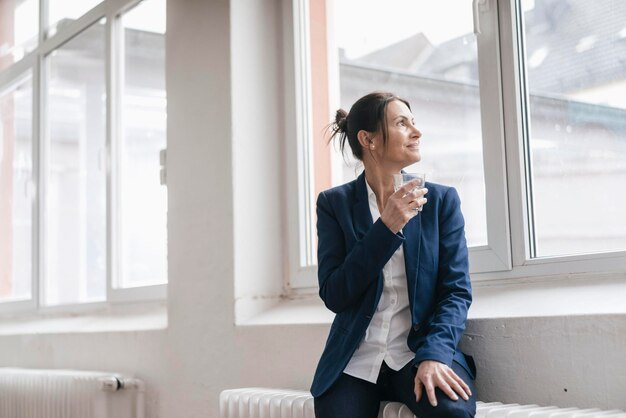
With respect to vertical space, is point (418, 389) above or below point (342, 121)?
below

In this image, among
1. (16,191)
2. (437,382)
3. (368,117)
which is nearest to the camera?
(437,382)

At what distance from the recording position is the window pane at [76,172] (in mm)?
4336

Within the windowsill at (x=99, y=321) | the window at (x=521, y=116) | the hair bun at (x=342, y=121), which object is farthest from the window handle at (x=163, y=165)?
the hair bun at (x=342, y=121)

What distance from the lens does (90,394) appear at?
3400 millimetres

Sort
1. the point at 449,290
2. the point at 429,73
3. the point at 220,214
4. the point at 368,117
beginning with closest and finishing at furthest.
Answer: the point at 449,290 → the point at 368,117 → the point at 429,73 → the point at 220,214

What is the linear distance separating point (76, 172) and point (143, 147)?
72cm

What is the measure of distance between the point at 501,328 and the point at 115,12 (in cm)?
274

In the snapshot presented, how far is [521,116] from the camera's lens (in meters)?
2.41

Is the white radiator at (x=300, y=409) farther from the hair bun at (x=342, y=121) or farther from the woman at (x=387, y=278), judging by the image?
Answer: the hair bun at (x=342, y=121)

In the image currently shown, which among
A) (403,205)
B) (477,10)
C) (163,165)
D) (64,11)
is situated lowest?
(403,205)

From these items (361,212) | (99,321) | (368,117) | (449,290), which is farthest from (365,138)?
(99,321)

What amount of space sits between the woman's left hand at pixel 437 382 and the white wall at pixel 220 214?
2.44 ft

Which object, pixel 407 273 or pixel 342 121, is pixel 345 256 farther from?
pixel 342 121

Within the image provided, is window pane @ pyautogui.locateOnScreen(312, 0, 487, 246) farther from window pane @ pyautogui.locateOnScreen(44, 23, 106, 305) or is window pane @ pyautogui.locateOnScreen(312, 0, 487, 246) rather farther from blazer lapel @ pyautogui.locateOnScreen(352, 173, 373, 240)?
window pane @ pyautogui.locateOnScreen(44, 23, 106, 305)
